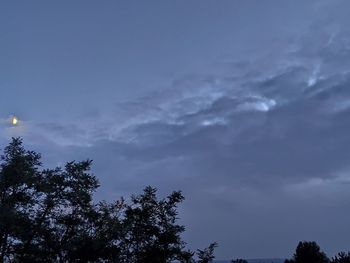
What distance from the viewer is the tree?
3462 cm

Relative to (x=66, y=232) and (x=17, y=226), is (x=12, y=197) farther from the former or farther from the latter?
(x=66, y=232)

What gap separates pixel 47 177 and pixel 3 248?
5.36m

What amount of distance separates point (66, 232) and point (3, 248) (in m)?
3.96

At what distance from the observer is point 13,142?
102ft

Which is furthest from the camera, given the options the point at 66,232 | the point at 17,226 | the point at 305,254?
the point at 305,254

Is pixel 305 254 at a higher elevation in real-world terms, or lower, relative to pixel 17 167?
lower

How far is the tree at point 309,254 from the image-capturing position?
34.6 meters

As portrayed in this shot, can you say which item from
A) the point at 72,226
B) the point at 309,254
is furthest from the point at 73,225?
the point at 309,254

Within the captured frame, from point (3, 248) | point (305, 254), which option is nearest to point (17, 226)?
point (3, 248)

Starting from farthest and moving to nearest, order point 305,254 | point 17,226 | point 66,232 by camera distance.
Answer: point 305,254 → point 66,232 → point 17,226

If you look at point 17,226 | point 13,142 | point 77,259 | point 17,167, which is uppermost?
point 13,142

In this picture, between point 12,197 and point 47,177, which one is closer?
point 12,197

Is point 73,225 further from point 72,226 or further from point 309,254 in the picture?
point 309,254

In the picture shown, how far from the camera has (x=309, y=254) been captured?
114 feet
